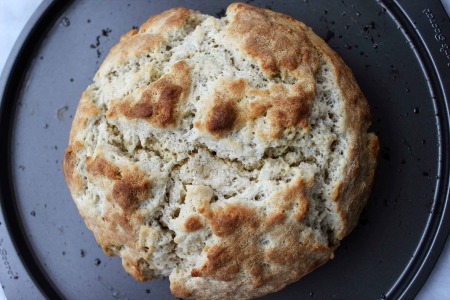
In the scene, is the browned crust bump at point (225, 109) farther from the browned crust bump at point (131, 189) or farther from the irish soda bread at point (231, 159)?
the browned crust bump at point (131, 189)

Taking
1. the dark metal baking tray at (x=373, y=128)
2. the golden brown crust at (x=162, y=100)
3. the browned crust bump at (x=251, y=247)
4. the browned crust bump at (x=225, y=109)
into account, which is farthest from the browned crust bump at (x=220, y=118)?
the dark metal baking tray at (x=373, y=128)

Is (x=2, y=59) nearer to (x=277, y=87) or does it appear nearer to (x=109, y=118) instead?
(x=109, y=118)

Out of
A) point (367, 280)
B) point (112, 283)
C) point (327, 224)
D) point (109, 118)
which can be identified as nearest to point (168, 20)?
point (109, 118)

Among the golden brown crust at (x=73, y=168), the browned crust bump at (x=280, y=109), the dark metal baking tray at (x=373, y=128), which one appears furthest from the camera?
the dark metal baking tray at (x=373, y=128)

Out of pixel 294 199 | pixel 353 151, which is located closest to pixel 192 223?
pixel 294 199

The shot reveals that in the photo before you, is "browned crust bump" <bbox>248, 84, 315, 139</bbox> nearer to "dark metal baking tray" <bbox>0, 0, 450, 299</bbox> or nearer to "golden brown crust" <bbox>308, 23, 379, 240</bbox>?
"golden brown crust" <bbox>308, 23, 379, 240</bbox>

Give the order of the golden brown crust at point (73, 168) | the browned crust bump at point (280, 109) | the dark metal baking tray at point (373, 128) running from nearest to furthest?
the browned crust bump at point (280, 109) → the golden brown crust at point (73, 168) → the dark metal baking tray at point (373, 128)
